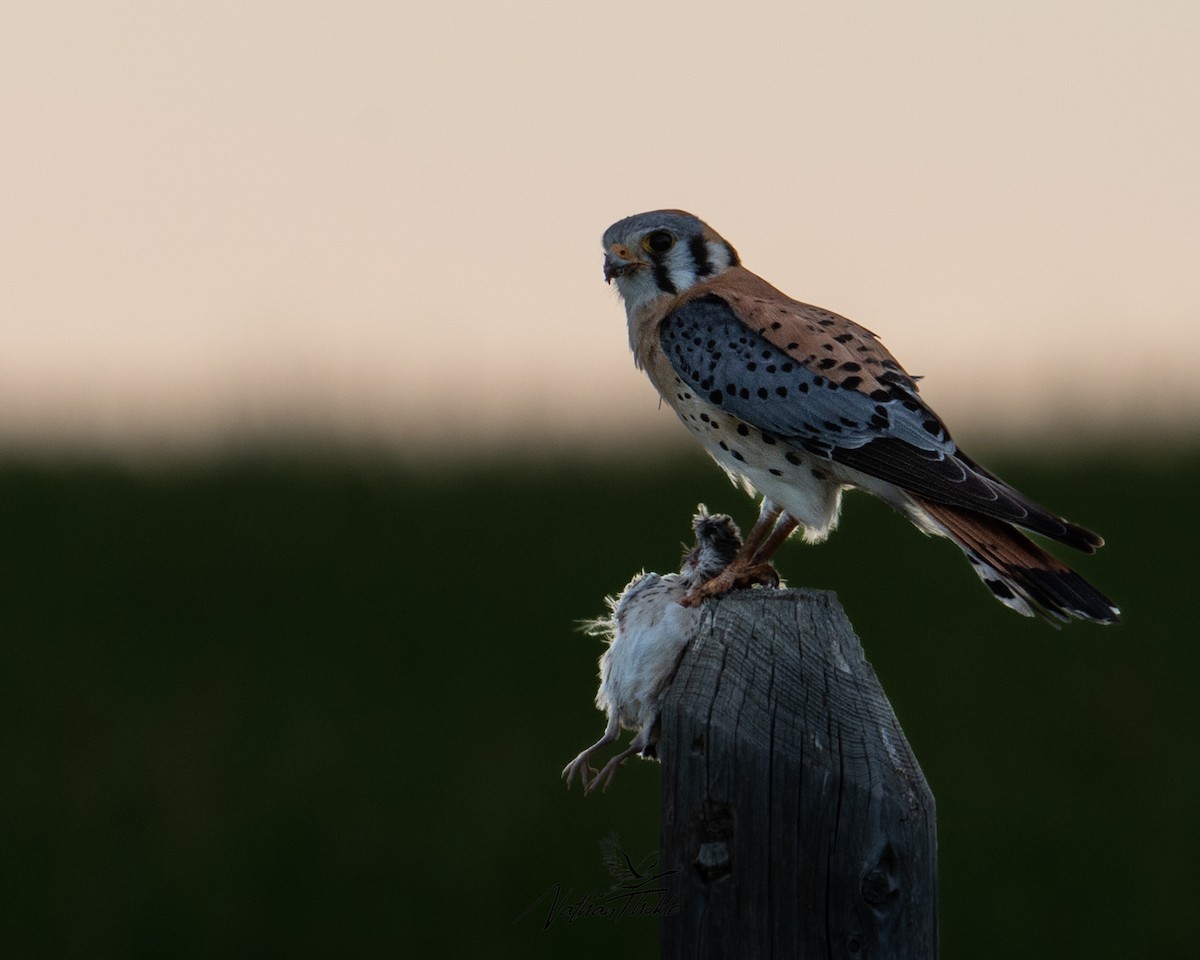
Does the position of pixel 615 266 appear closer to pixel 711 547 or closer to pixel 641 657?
pixel 711 547

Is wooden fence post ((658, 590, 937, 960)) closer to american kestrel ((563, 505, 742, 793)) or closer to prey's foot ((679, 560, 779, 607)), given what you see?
american kestrel ((563, 505, 742, 793))

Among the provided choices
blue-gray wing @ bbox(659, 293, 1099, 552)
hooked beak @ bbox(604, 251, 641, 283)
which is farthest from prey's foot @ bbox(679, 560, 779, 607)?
hooked beak @ bbox(604, 251, 641, 283)

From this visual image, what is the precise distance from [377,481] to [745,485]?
32.3ft

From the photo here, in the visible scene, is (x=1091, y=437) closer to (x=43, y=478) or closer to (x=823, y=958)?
(x=43, y=478)

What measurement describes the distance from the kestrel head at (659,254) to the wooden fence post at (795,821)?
250cm

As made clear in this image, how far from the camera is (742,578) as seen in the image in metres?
4.61

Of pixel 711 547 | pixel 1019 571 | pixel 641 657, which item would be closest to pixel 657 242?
pixel 711 547

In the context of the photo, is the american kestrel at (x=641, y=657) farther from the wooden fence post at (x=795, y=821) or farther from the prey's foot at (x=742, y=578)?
the wooden fence post at (x=795, y=821)

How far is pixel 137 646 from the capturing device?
12.6m

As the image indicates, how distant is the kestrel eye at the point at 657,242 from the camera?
580cm

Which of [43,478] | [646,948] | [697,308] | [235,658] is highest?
[43,478]

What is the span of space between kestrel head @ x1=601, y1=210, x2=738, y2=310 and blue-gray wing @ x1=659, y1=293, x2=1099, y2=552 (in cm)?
37

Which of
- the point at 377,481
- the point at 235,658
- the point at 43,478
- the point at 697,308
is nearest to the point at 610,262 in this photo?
the point at 697,308

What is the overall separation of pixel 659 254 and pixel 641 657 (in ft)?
6.95
